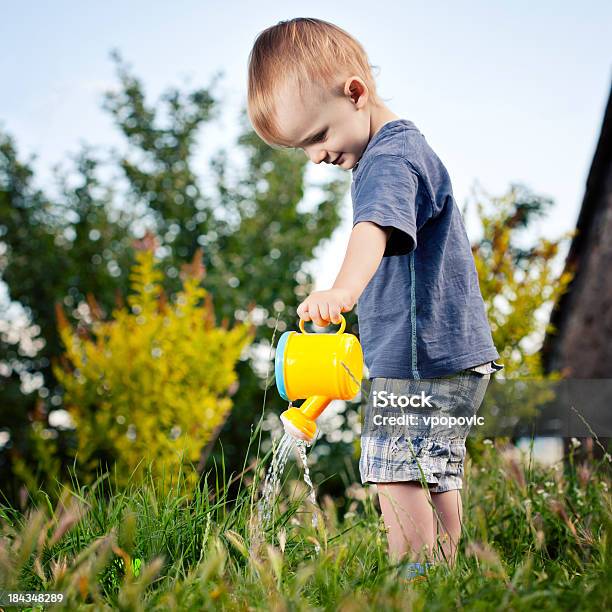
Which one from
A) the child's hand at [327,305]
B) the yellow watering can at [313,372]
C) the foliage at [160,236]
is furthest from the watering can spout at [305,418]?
the foliage at [160,236]

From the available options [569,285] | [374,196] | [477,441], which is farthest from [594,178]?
[374,196]

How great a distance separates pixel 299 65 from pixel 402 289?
69 cm

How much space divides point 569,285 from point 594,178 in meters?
0.78

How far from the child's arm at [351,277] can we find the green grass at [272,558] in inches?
18.7

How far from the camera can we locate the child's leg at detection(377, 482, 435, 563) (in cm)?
200

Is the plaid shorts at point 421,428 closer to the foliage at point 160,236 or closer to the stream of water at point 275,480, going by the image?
the stream of water at point 275,480

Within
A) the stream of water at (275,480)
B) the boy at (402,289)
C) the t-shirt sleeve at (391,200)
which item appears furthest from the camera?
the boy at (402,289)

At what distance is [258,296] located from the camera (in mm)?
7066

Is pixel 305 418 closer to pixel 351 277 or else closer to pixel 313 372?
pixel 313 372

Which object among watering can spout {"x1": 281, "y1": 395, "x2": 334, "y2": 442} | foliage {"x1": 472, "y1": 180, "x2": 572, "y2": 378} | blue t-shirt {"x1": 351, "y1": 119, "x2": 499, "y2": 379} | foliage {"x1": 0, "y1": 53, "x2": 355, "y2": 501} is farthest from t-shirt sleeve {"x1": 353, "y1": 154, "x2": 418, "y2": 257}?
foliage {"x1": 0, "y1": 53, "x2": 355, "y2": 501}

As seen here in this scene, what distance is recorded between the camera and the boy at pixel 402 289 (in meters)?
2.05

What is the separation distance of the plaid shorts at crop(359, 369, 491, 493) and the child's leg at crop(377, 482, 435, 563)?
0.04 m

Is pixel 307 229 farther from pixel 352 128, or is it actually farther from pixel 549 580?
pixel 549 580

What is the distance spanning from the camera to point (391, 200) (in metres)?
1.87
